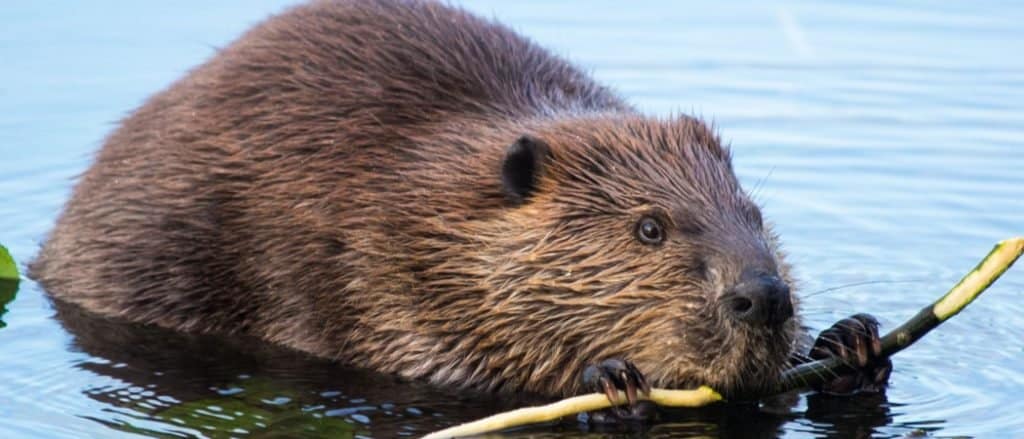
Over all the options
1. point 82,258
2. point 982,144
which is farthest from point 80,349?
point 982,144

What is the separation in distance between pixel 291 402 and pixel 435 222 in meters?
0.90

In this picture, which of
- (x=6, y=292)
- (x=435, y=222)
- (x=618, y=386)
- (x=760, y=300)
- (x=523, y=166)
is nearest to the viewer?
(x=760, y=300)

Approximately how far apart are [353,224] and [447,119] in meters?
0.61

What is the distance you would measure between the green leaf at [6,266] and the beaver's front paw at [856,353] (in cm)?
375

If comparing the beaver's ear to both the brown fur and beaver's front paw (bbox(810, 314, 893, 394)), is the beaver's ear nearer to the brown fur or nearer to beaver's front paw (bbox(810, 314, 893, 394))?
the brown fur

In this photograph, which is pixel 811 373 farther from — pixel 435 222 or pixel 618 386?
pixel 435 222

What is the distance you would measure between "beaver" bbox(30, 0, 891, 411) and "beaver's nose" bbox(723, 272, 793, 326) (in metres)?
0.01

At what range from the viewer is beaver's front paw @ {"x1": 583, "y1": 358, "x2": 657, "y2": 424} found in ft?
26.6

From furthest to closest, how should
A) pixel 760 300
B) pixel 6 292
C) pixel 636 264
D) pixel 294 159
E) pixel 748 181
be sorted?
pixel 748 181, pixel 6 292, pixel 294 159, pixel 636 264, pixel 760 300

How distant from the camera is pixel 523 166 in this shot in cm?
859

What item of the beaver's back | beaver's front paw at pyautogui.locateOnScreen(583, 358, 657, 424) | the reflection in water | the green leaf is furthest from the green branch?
the green leaf

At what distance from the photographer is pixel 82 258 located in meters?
9.80

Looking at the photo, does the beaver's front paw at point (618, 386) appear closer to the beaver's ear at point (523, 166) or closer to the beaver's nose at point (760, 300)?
the beaver's nose at point (760, 300)

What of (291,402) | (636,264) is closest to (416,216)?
(291,402)
